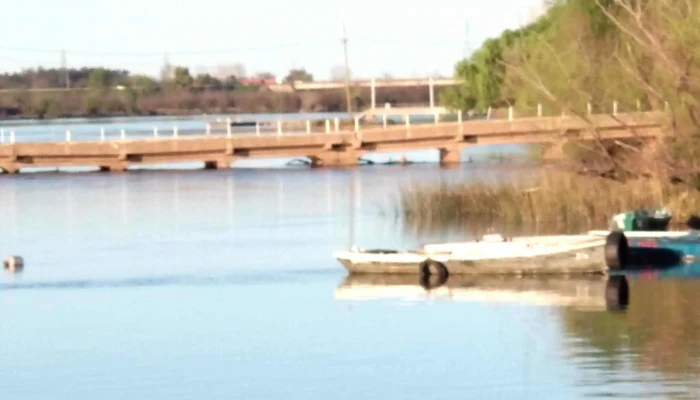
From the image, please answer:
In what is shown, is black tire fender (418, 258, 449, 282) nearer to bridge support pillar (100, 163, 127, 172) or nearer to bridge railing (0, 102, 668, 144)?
bridge railing (0, 102, 668, 144)

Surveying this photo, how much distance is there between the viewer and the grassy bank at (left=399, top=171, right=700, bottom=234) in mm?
35469

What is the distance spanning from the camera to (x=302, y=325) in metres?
26.2

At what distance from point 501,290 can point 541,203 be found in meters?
9.00

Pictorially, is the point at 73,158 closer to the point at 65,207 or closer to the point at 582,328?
the point at 65,207

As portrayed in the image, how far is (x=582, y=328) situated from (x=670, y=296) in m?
3.23

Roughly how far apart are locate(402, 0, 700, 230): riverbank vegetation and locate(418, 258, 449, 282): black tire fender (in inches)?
228

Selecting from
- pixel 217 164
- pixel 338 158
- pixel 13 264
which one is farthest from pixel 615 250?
pixel 217 164

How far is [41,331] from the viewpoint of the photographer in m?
26.4

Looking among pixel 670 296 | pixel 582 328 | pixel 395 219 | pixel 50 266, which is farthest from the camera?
pixel 395 219

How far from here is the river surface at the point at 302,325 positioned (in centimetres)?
2112

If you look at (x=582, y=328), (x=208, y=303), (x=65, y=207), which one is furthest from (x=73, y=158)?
(x=582, y=328)

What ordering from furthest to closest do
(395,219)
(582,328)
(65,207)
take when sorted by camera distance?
1. (65,207)
2. (395,219)
3. (582,328)

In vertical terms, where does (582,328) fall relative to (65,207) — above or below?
below

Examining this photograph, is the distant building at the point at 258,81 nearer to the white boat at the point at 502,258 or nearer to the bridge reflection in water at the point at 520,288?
the white boat at the point at 502,258
